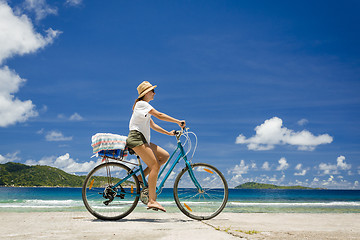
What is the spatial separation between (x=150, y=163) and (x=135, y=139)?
491 mm

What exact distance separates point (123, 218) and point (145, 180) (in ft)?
3.13

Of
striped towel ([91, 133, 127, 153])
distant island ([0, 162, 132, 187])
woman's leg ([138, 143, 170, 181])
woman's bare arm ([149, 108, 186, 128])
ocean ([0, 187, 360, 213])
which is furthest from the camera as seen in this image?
distant island ([0, 162, 132, 187])

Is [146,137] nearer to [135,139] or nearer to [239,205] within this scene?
[135,139]

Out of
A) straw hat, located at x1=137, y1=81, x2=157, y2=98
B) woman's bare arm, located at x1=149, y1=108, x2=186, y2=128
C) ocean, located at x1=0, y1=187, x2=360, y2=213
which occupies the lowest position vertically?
ocean, located at x1=0, y1=187, x2=360, y2=213

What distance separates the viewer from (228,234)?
4344 millimetres

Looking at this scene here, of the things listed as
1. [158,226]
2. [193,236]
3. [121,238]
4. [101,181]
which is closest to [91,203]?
[101,181]

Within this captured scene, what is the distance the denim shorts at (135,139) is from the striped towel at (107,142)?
15 centimetres

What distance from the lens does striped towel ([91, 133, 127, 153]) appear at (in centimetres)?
570

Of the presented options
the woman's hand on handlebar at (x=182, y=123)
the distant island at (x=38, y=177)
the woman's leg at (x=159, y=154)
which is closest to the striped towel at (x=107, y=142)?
the woman's leg at (x=159, y=154)

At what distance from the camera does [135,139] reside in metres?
5.64

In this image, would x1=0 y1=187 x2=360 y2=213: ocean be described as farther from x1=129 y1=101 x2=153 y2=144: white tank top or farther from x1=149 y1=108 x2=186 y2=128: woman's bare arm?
x1=149 y1=108 x2=186 y2=128: woman's bare arm

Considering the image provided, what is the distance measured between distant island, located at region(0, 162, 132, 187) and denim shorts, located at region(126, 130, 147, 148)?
455 feet

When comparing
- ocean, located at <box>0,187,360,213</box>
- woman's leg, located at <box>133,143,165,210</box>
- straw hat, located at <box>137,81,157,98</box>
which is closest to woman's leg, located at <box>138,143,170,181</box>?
woman's leg, located at <box>133,143,165,210</box>

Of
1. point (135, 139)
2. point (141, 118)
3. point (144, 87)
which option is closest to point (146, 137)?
point (135, 139)
